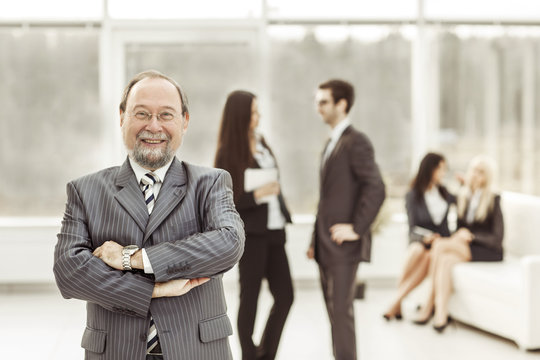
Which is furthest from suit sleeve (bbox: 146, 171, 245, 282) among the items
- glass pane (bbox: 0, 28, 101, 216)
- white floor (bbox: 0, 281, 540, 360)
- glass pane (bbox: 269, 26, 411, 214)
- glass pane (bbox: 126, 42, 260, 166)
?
glass pane (bbox: 0, 28, 101, 216)

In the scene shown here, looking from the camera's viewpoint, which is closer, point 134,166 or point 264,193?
point 134,166

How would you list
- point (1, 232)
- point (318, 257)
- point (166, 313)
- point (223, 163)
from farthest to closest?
point (1, 232) < point (318, 257) < point (223, 163) < point (166, 313)

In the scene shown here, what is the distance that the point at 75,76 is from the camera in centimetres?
698

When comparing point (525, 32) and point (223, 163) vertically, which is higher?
point (525, 32)

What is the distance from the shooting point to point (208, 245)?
6.38 feet

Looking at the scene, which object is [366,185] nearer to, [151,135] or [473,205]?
[151,135]

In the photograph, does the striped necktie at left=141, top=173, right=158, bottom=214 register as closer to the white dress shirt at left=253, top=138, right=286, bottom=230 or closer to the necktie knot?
the necktie knot

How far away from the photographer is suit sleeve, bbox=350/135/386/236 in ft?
12.3

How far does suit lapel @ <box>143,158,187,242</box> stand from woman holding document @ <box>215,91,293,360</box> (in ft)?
5.15

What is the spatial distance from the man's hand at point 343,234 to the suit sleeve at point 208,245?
1.70 metres

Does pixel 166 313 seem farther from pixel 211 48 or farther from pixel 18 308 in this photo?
pixel 211 48

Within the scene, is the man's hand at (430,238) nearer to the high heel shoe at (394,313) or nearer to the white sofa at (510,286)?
the white sofa at (510,286)

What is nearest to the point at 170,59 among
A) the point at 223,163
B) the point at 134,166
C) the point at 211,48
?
the point at 211,48

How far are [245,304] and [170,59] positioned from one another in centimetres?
373
